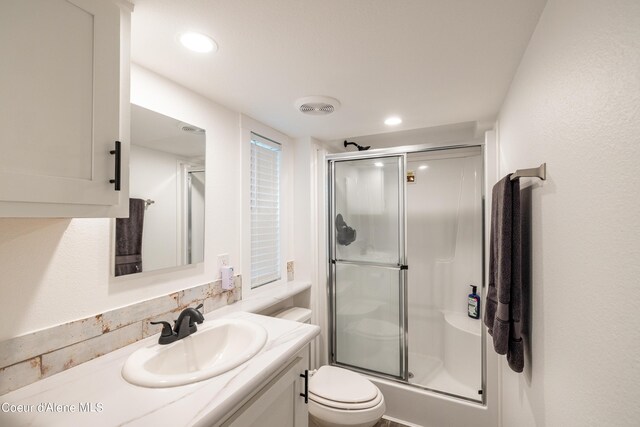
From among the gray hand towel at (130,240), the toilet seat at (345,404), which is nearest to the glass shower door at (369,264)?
the toilet seat at (345,404)

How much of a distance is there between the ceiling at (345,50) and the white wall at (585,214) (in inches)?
8.4

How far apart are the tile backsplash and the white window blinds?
62 cm

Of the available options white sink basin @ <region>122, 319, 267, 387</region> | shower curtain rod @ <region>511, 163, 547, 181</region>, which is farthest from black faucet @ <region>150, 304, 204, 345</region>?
shower curtain rod @ <region>511, 163, 547, 181</region>

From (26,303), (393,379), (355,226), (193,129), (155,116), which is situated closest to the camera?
(26,303)

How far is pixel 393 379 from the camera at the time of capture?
2094 mm

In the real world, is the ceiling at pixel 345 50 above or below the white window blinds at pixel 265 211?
above

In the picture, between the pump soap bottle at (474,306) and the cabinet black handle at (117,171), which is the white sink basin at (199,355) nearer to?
the cabinet black handle at (117,171)

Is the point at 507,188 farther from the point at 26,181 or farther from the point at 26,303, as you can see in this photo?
the point at 26,303

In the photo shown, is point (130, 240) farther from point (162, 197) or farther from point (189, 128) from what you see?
point (189, 128)

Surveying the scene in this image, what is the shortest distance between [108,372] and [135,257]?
0.44 meters

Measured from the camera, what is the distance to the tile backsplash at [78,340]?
0.84 m

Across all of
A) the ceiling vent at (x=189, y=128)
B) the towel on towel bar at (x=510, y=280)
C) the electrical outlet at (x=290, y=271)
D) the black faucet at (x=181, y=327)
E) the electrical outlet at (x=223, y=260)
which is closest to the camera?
the towel on towel bar at (x=510, y=280)

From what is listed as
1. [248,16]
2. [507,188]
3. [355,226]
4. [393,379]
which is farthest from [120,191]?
[393,379]

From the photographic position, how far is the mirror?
1.17 meters
